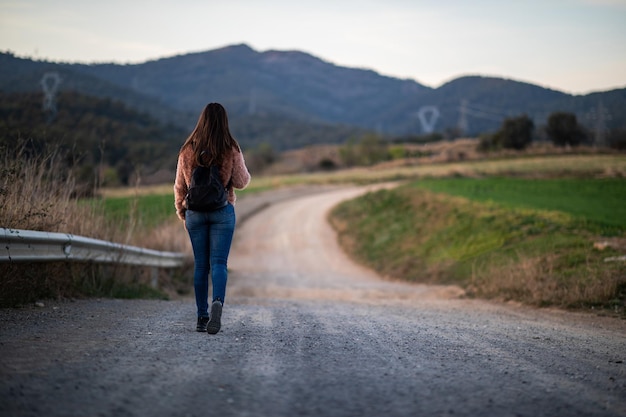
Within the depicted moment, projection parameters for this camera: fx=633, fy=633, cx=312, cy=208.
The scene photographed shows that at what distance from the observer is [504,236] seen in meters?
20.2

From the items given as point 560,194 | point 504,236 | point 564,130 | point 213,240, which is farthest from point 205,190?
point 564,130

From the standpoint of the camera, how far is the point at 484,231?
21.9m

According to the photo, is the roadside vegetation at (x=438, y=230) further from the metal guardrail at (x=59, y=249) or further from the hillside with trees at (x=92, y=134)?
the hillside with trees at (x=92, y=134)

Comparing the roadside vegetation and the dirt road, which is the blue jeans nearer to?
the dirt road

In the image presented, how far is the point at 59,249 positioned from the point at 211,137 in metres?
3.42

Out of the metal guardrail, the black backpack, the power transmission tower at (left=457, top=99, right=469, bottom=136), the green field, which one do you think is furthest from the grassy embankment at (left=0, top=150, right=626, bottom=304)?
the power transmission tower at (left=457, top=99, right=469, bottom=136)

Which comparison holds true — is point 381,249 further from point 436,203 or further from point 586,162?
point 586,162

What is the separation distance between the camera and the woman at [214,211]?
6617 millimetres

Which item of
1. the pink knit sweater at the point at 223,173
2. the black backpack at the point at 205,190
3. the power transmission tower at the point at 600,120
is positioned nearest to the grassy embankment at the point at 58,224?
the pink knit sweater at the point at 223,173

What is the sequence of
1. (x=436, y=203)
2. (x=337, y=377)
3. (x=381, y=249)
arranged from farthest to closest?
(x=436, y=203) < (x=381, y=249) < (x=337, y=377)

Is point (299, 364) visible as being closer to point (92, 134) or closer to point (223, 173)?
point (223, 173)

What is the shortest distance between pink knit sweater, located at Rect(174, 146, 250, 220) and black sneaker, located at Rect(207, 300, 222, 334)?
1.05 m

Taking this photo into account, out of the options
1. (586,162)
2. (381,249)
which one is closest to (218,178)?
(381,249)

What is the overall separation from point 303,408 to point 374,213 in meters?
30.8
